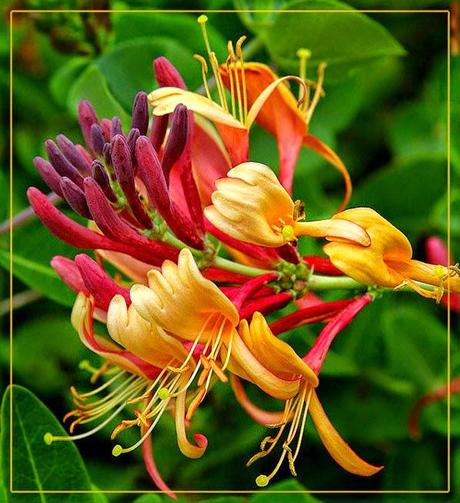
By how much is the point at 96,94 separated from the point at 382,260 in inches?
16.9

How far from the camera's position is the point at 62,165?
89cm

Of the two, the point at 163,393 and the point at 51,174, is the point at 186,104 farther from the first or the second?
the point at 163,393

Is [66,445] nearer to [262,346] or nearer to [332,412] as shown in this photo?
[262,346]

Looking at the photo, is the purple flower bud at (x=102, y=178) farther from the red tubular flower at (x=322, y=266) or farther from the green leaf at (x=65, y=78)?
the green leaf at (x=65, y=78)

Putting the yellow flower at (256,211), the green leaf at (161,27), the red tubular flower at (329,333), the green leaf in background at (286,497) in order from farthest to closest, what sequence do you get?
the green leaf at (161,27)
the green leaf in background at (286,497)
the red tubular flower at (329,333)
the yellow flower at (256,211)

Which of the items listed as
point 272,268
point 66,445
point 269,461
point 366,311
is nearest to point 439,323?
point 366,311

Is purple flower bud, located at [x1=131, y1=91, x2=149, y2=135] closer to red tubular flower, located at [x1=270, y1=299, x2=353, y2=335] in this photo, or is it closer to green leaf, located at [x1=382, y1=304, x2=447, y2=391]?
red tubular flower, located at [x1=270, y1=299, x2=353, y2=335]

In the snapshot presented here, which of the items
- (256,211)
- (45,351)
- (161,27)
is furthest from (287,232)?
(45,351)

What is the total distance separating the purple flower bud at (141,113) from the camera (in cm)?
89

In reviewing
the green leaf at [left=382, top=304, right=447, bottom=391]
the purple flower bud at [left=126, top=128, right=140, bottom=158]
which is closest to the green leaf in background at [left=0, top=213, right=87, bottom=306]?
the purple flower bud at [left=126, top=128, right=140, bottom=158]

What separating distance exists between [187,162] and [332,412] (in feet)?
1.50

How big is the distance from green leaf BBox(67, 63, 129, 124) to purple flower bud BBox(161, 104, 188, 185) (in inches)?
7.8

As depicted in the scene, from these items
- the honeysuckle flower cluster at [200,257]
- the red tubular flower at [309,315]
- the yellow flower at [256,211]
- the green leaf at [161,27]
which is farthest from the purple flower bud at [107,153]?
the green leaf at [161,27]

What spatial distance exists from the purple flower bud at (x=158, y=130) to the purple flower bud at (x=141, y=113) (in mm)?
20
